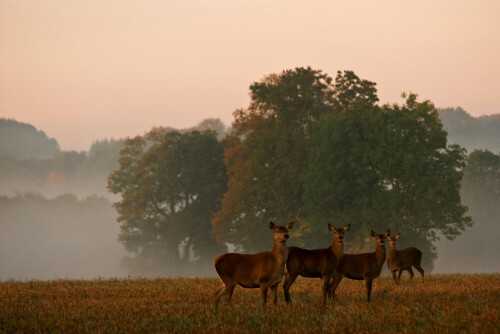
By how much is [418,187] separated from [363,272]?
32.9 m

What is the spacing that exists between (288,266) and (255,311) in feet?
5.45

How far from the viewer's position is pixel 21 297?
75.4 feet

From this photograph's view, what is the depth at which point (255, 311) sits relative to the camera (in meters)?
17.0

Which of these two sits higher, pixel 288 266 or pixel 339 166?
pixel 339 166

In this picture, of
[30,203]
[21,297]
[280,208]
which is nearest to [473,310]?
[21,297]

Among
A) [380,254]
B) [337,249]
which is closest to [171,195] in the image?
[380,254]

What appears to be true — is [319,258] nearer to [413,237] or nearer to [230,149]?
[413,237]

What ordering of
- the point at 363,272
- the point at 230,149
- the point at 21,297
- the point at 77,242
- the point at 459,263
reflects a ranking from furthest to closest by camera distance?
the point at 77,242
the point at 459,263
the point at 230,149
the point at 21,297
the point at 363,272

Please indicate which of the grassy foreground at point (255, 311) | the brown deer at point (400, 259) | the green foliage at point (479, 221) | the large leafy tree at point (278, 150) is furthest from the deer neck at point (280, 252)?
the green foliage at point (479, 221)

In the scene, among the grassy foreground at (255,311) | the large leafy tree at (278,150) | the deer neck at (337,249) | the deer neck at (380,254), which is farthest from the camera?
the large leafy tree at (278,150)

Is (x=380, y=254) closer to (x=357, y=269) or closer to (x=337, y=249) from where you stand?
(x=357, y=269)

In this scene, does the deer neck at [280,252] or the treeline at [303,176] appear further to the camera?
the treeline at [303,176]

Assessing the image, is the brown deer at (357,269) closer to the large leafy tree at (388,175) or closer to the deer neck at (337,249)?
the deer neck at (337,249)

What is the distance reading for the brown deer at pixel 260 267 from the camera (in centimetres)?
1739
